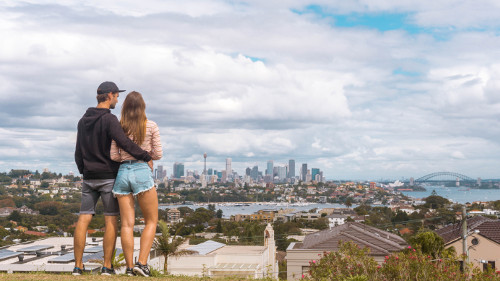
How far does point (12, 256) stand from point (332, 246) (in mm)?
13298

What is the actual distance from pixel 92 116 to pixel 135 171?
0.77 meters

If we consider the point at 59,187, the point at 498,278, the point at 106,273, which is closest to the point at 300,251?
the point at 498,278

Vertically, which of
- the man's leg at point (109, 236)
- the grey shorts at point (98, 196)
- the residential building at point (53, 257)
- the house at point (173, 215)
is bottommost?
the house at point (173, 215)

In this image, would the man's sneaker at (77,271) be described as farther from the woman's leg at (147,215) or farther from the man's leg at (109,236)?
the woman's leg at (147,215)

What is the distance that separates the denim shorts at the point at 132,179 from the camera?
5680 millimetres

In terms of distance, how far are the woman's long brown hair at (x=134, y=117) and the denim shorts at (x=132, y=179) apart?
0.27 metres

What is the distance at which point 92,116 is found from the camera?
5801 millimetres

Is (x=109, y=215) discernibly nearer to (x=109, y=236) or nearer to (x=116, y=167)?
(x=109, y=236)

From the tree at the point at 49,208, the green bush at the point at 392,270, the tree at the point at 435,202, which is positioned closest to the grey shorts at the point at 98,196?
the green bush at the point at 392,270

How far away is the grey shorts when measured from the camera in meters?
5.79

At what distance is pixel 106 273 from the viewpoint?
5805 millimetres

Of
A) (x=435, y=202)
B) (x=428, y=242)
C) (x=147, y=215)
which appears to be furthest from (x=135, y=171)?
(x=435, y=202)

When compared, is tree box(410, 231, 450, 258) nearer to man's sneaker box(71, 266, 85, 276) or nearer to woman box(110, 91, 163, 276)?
woman box(110, 91, 163, 276)

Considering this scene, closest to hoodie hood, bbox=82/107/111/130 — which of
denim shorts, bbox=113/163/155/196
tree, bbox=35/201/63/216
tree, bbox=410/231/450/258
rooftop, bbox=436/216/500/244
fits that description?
denim shorts, bbox=113/163/155/196
